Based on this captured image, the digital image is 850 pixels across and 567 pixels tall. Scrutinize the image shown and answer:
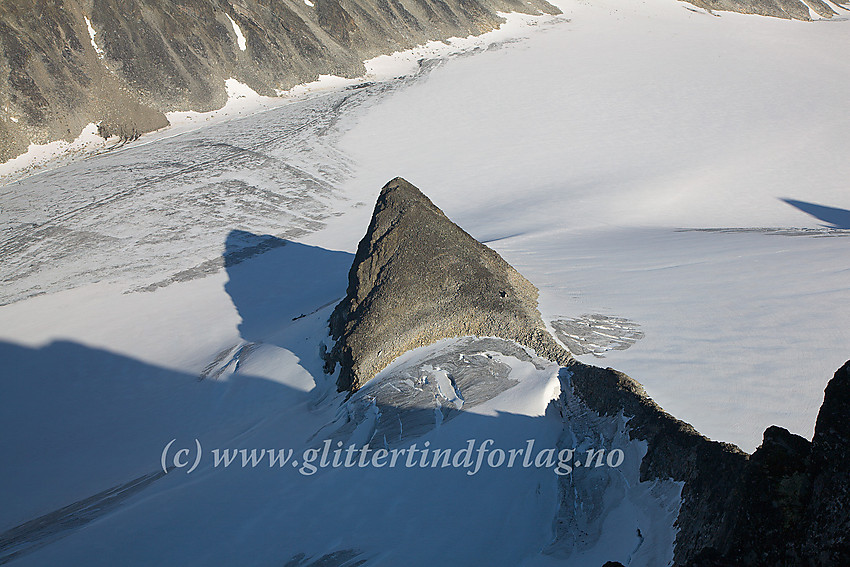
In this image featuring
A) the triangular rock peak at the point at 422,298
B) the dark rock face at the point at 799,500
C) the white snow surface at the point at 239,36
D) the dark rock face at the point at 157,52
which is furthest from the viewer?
the white snow surface at the point at 239,36

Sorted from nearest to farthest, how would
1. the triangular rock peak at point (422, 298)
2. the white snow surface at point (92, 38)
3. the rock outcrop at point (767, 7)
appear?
1. the triangular rock peak at point (422, 298)
2. the white snow surface at point (92, 38)
3. the rock outcrop at point (767, 7)

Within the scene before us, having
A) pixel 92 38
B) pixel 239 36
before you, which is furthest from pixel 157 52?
pixel 239 36

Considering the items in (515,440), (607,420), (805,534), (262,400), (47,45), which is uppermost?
(47,45)

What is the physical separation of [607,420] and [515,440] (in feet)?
3.99

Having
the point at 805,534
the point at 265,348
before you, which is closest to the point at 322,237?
the point at 265,348

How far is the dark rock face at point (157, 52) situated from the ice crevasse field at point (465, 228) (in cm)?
241

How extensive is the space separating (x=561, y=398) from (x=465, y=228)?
45.5ft

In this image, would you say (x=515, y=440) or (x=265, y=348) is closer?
(x=515, y=440)

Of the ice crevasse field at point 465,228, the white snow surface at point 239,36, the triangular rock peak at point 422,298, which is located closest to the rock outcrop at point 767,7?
the ice crevasse field at point 465,228

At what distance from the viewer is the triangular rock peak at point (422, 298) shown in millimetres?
9914

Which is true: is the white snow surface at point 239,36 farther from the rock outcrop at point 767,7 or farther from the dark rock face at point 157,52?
the rock outcrop at point 767,7

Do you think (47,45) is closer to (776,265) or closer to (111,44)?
(111,44)

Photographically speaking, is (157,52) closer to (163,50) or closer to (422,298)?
(163,50)

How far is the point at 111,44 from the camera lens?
111 ft
